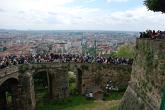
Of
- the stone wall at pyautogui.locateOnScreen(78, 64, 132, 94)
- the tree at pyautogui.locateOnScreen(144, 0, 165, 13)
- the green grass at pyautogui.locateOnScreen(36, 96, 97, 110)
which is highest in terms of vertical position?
the tree at pyautogui.locateOnScreen(144, 0, 165, 13)

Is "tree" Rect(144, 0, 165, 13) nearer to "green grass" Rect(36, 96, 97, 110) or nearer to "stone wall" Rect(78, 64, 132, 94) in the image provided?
"green grass" Rect(36, 96, 97, 110)

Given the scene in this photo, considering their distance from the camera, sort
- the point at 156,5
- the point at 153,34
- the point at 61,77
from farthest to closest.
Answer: the point at 61,77, the point at 156,5, the point at 153,34

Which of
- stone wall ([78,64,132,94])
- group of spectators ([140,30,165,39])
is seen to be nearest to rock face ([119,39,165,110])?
group of spectators ([140,30,165,39])

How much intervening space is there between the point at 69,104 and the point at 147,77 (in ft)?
64.2

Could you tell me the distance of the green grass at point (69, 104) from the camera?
43628mm

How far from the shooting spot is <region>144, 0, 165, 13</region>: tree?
101 feet

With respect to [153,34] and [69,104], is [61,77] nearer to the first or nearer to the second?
[69,104]

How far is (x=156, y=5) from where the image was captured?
31.1 metres

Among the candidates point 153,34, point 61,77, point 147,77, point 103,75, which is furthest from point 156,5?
point 103,75

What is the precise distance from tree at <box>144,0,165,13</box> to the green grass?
54.5ft

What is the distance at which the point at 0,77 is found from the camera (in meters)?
36.9

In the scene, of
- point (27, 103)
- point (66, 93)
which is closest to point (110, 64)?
point (66, 93)

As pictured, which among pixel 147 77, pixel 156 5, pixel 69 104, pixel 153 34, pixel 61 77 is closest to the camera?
pixel 147 77

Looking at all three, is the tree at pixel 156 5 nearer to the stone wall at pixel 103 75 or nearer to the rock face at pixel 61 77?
the rock face at pixel 61 77
